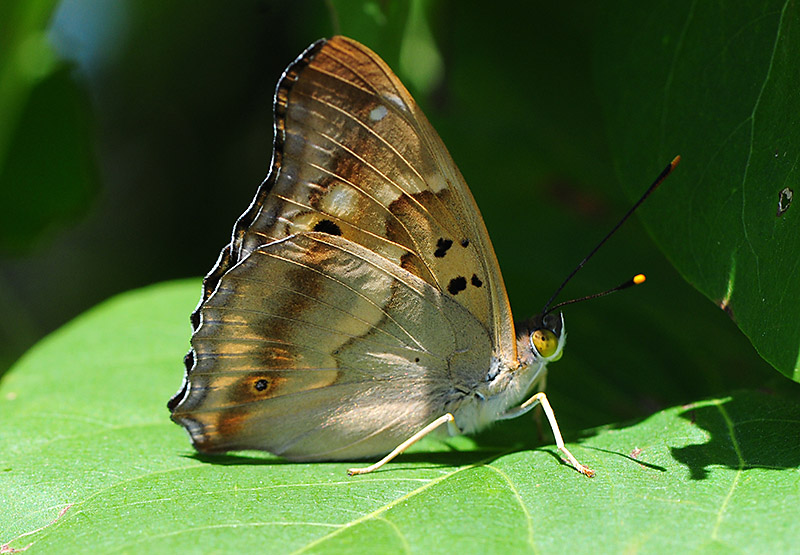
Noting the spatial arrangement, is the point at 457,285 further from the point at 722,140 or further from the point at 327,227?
the point at 722,140

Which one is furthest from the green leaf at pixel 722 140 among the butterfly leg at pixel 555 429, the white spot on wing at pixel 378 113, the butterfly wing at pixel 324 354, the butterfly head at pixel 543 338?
the white spot on wing at pixel 378 113

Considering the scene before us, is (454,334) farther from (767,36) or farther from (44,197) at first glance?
A: (44,197)

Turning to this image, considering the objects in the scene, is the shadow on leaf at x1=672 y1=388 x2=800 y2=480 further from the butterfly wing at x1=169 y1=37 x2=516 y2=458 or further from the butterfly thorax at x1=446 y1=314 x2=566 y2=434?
the butterfly wing at x1=169 y1=37 x2=516 y2=458

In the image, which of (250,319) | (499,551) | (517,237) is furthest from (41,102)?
(499,551)

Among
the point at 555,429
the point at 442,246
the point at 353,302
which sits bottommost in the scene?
the point at 555,429

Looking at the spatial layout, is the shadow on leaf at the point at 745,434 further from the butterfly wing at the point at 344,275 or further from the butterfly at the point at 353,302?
the butterfly wing at the point at 344,275

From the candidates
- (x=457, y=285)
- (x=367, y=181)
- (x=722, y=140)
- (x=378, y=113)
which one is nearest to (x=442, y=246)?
(x=457, y=285)

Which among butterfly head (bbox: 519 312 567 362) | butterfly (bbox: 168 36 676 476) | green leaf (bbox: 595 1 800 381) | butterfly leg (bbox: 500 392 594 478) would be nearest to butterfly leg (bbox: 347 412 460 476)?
butterfly (bbox: 168 36 676 476)
